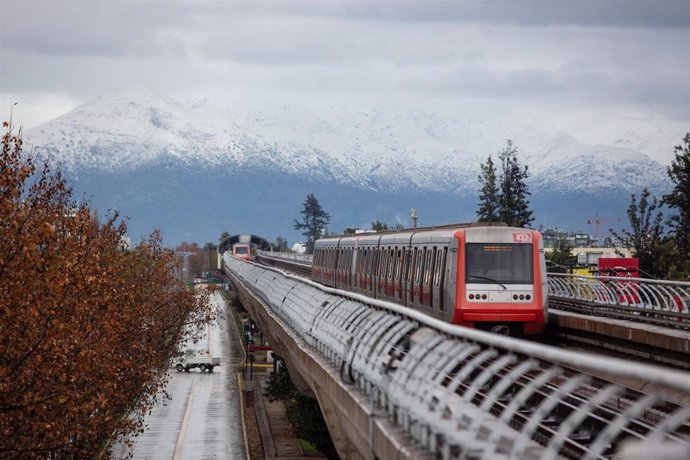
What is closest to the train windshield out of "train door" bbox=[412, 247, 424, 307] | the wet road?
"train door" bbox=[412, 247, 424, 307]

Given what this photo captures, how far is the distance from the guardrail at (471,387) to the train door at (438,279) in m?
Answer: 7.83

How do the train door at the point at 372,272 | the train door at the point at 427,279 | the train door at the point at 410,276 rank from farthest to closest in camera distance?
the train door at the point at 372,272 → the train door at the point at 410,276 → the train door at the point at 427,279

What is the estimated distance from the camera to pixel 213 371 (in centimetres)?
9319

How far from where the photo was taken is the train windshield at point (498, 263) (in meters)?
27.9

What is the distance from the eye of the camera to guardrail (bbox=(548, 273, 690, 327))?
1163 inches

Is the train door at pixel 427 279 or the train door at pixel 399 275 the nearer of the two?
the train door at pixel 427 279

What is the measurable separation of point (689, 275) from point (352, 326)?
36433 mm

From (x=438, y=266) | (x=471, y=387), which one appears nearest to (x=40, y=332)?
(x=438, y=266)

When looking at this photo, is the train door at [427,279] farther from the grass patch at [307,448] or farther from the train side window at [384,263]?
the grass patch at [307,448]

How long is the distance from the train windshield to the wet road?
2896 centimetres

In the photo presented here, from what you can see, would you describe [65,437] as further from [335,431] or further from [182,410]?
[182,410]

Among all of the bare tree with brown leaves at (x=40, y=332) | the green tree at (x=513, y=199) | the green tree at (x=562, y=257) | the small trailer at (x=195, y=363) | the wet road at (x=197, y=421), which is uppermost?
the green tree at (x=513, y=199)

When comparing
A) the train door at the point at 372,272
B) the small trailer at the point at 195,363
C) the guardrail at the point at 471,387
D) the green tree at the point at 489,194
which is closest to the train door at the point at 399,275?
the train door at the point at 372,272

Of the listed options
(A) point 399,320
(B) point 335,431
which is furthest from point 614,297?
(A) point 399,320
